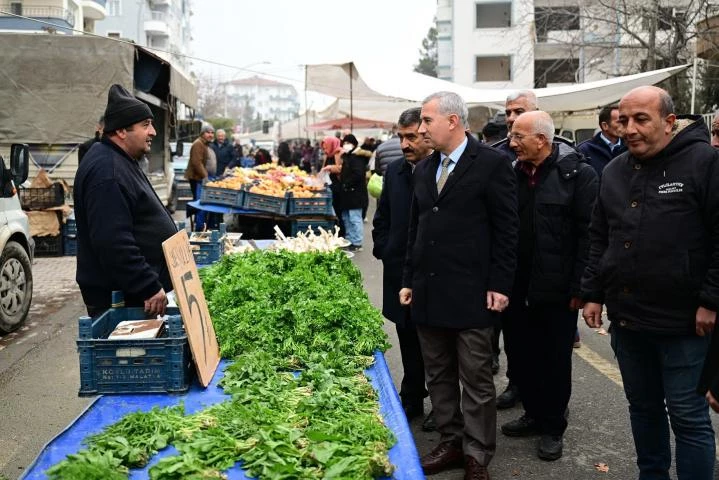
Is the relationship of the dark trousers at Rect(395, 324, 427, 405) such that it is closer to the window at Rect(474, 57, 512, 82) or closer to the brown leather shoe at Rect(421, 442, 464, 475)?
the brown leather shoe at Rect(421, 442, 464, 475)

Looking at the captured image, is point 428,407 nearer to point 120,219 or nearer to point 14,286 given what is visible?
point 120,219

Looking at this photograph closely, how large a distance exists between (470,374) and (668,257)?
4.25 ft

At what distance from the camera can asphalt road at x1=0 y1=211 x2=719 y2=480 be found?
485cm

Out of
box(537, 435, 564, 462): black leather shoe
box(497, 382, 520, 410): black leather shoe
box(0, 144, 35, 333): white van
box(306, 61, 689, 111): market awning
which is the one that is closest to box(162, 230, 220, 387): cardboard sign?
box(537, 435, 564, 462): black leather shoe

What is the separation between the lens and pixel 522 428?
5328 mm

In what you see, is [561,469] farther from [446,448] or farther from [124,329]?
[124,329]

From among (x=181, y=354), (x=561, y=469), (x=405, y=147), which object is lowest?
(x=561, y=469)

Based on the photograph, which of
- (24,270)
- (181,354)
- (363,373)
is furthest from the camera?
(24,270)

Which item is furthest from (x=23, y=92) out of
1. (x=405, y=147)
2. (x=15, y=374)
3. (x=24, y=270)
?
(x=405, y=147)

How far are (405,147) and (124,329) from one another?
2204 mm

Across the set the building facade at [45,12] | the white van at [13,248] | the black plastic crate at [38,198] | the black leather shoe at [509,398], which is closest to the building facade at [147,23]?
the building facade at [45,12]

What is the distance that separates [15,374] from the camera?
6875mm

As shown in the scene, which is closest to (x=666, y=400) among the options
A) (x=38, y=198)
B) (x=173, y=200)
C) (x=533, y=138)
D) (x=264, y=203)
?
(x=533, y=138)

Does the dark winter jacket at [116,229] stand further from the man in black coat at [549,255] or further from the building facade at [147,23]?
the building facade at [147,23]
